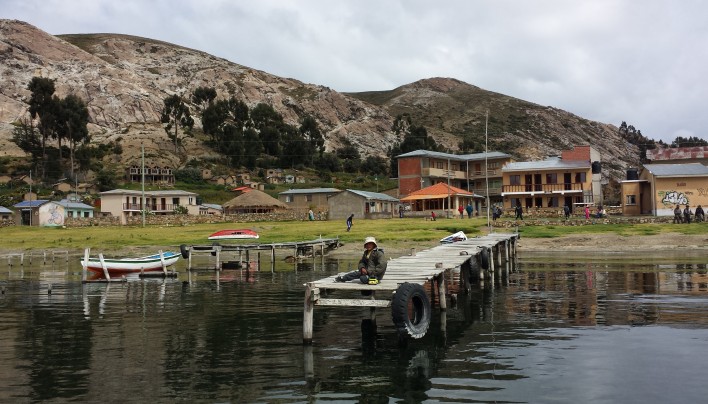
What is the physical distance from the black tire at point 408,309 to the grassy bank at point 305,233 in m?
36.0

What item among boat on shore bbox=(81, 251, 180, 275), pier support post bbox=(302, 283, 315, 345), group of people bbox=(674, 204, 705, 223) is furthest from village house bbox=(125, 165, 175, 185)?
pier support post bbox=(302, 283, 315, 345)

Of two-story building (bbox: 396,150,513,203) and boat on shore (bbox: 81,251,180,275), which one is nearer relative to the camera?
boat on shore (bbox: 81,251,180,275)

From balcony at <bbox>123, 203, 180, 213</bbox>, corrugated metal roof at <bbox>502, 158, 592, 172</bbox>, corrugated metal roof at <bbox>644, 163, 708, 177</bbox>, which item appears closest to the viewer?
corrugated metal roof at <bbox>644, 163, 708, 177</bbox>

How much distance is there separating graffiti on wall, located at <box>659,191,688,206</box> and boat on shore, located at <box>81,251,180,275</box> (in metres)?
55.6

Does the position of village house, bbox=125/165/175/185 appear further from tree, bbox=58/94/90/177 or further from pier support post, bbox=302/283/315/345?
pier support post, bbox=302/283/315/345

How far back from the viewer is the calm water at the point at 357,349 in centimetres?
1292

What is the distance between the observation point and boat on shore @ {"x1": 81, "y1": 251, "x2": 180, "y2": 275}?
3838cm

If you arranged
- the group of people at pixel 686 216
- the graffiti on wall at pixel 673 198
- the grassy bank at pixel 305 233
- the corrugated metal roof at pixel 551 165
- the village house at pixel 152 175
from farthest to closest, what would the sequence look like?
1. the village house at pixel 152 175
2. the corrugated metal roof at pixel 551 165
3. the graffiti on wall at pixel 673 198
4. the group of people at pixel 686 216
5. the grassy bank at pixel 305 233

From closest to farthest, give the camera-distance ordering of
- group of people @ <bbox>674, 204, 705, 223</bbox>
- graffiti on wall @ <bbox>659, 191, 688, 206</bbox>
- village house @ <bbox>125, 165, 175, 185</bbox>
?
group of people @ <bbox>674, 204, 705, 223</bbox>, graffiti on wall @ <bbox>659, 191, 688, 206</bbox>, village house @ <bbox>125, 165, 175, 185</bbox>

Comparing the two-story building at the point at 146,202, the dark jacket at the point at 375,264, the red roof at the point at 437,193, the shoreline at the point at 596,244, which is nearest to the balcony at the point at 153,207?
the two-story building at the point at 146,202

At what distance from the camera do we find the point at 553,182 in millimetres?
89812

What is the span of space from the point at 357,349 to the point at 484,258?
58.6 feet

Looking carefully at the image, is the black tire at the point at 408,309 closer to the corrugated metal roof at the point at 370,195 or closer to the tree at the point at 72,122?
the corrugated metal roof at the point at 370,195

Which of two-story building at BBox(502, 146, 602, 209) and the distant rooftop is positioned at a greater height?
the distant rooftop
